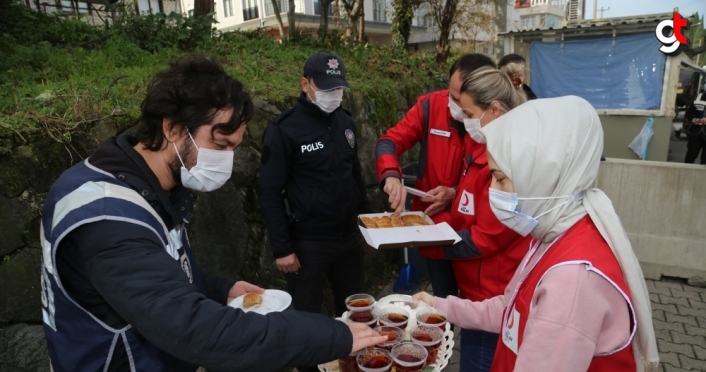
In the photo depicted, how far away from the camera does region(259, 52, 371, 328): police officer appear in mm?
3053

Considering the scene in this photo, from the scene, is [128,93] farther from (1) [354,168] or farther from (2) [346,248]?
(2) [346,248]

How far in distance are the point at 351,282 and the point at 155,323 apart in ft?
7.74

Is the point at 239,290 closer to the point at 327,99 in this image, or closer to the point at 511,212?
the point at 511,212

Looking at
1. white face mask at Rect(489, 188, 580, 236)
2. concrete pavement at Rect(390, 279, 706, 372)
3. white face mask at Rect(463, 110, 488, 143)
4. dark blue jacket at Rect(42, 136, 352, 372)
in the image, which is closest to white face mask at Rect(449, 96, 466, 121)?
white face mask at Rect(463, 110, 488, 143)

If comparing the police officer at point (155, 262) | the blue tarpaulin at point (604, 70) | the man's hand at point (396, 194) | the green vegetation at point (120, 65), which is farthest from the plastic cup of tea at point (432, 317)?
the blue tarpaulin at point (604, 70)

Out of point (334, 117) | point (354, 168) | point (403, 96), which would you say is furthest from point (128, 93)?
point (403, 96)

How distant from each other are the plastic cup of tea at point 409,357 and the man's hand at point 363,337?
0.15 m

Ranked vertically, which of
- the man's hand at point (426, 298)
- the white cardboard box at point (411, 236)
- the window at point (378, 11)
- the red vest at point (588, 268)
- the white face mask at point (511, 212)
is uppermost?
the window at point (378, 11)

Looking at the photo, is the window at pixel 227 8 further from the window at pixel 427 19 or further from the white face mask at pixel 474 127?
the white face mask at pixel 474 127

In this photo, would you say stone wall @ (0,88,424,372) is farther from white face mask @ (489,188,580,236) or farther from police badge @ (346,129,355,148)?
white face mask @ (489,188,580,236)

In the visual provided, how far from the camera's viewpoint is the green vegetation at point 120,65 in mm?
2949

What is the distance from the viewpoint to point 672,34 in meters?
9.11

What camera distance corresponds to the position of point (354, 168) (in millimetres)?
3496

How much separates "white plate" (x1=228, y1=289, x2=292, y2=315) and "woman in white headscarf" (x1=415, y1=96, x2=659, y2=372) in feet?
2.73
